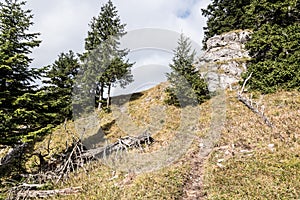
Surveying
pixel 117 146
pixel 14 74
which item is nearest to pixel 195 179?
pixel 117 146

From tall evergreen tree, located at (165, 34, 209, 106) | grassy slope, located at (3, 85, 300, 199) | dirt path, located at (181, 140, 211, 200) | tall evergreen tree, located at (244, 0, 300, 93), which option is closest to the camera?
grassy slope, located at (3, 85, 300, 199)

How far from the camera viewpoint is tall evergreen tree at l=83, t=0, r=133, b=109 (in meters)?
33.8

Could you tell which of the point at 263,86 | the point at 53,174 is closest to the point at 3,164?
the point at 53,174

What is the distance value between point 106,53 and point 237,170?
1087 inches

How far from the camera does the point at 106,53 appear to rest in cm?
3503

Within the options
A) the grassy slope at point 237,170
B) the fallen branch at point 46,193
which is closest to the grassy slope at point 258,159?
the grassy slope at point 237,170

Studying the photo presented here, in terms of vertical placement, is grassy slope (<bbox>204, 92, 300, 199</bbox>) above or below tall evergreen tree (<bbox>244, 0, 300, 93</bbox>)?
below

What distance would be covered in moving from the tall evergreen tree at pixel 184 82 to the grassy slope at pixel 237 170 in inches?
326

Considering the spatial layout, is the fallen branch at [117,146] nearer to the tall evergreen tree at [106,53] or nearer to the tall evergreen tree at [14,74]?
the tall evergreen tree at [14,74]

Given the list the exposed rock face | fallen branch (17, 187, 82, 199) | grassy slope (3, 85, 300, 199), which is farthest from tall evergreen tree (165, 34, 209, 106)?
fallen branch (17, 187, 82, 199)

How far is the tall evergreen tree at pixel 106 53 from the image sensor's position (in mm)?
33844

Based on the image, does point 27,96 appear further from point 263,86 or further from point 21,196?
point 263,86

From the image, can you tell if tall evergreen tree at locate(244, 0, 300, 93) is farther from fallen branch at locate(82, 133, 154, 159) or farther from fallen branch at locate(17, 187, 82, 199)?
fallen branch at locate(17, 187, 82, 199)

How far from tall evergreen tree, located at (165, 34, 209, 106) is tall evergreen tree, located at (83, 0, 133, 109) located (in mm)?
7542
